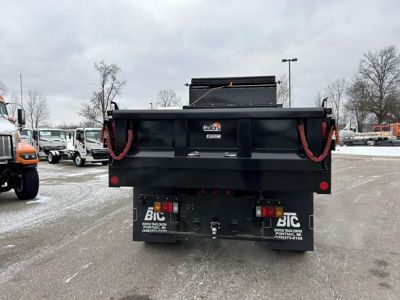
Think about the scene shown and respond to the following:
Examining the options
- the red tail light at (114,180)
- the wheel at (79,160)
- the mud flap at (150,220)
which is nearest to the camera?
the red tail light at (114,180)

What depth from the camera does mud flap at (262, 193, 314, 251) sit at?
13.5 ft

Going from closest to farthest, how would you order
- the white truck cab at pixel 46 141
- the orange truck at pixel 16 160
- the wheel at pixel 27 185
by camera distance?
the orange truck at pixel 16 160 → the wheel at pixel 27 185 → the white truck cab at pixel 46 141

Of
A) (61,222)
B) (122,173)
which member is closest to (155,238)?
(122,173)

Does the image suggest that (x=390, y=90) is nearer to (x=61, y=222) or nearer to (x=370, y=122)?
(x=370, y=122)

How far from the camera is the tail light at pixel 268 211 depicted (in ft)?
13.1

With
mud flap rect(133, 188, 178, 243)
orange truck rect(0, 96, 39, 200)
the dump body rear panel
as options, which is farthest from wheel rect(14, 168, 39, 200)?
the dump body rear panel

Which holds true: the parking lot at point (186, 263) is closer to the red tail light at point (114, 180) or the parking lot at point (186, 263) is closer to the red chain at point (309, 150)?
the red tail light at point (114, 180)

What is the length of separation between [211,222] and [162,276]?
860 millimetres

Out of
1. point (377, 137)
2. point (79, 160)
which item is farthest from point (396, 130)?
point (79, 160)

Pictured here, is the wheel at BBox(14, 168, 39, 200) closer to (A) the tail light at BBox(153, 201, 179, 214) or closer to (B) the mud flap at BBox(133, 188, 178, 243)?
(B) the mud flap at BBox(133, 188, 178, 243)

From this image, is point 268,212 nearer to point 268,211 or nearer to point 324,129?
point 268,211

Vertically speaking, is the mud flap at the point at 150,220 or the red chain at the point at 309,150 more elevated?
the red chain at the point at 309,150

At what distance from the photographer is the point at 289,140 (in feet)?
12.3

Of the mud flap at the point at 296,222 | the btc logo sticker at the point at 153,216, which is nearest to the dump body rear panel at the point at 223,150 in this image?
the mud flap at the point at 296,222
